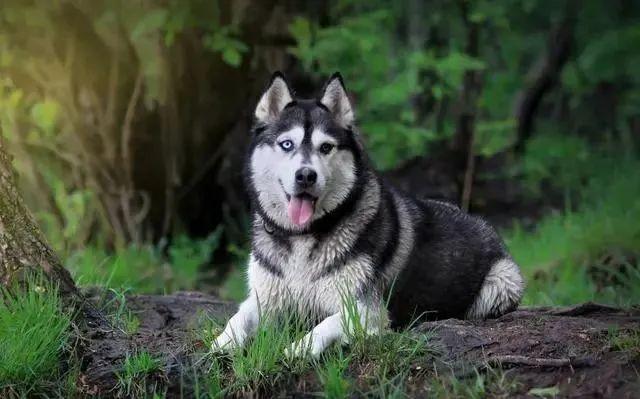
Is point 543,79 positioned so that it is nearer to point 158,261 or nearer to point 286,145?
point 158,261

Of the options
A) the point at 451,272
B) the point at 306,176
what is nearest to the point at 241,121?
the point at 451,272

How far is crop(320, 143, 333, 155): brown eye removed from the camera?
5.07m

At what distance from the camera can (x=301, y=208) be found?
199 inches

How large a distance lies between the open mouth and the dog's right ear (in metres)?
0.55

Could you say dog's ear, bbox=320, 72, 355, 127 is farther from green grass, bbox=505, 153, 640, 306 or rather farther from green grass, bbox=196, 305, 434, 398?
green grass, bbox=505, 153, 640, 306

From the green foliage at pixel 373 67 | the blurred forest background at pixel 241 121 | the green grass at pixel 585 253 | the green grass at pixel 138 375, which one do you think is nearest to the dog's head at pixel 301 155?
the green grass at pixel 138 375

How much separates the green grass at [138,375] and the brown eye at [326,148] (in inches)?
57.3

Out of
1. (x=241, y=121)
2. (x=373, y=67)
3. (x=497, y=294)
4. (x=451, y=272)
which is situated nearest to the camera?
(x=451, y=272)

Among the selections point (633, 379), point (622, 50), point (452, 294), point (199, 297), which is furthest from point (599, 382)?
point (622, 50)

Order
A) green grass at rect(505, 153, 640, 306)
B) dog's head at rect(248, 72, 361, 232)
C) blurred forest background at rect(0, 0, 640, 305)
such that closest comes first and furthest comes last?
dog's head at rect(248, 72, 361, 232), green grass at rect(505, 153, 640, 306), blurred forest background at rect(0, 0, 640, 305)

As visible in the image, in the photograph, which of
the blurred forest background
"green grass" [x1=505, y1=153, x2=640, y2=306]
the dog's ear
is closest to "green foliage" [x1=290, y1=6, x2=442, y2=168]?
the blurred forest background

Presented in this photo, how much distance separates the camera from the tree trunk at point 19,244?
5023 mm

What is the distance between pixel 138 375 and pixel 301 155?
145cm

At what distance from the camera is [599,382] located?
4.15m
